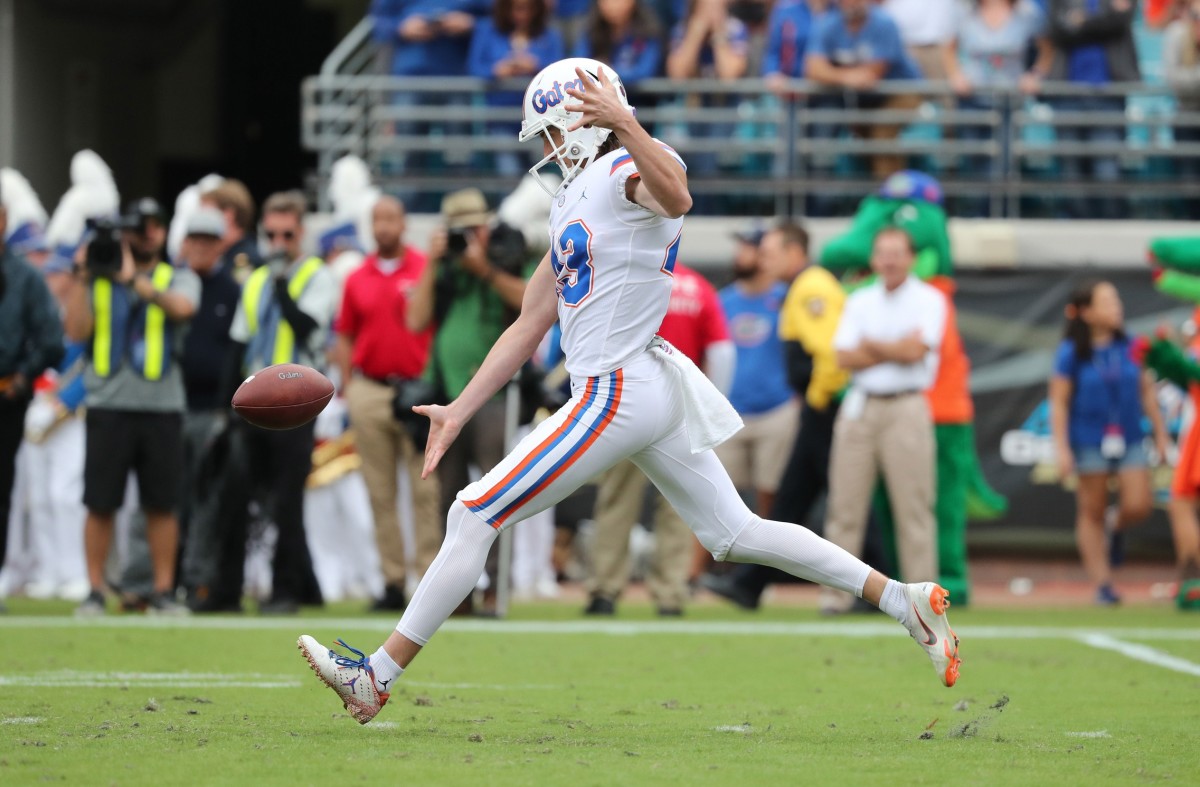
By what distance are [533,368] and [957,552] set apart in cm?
281

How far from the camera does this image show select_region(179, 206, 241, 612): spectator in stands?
10.8 metres

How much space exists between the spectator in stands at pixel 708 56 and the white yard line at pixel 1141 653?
671cm

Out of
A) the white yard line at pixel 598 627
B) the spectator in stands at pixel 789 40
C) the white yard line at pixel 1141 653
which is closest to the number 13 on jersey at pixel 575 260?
the white yard line at pixel 1141 653

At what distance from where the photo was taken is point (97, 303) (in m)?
10.4

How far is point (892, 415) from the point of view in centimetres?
1084

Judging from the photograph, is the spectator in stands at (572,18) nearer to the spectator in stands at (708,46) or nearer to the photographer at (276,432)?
the spectator in stands at (708,46)

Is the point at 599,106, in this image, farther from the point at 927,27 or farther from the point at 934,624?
the point at 927,27

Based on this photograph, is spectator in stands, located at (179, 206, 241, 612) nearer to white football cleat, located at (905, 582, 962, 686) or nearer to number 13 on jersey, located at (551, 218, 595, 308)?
number 13 on jersey, located at (551, 218, 595, 308)

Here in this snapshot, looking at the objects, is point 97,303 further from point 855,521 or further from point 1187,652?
point 1187,652

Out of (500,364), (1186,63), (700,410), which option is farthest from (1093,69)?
(500,364)

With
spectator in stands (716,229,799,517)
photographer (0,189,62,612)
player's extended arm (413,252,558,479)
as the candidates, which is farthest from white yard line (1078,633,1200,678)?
photographer (0,189,62,612)

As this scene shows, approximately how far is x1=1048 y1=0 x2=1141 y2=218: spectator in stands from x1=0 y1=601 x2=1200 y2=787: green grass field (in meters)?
6.01

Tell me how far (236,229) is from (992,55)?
276 inches

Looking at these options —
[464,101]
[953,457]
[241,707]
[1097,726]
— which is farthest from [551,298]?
[464,101]
